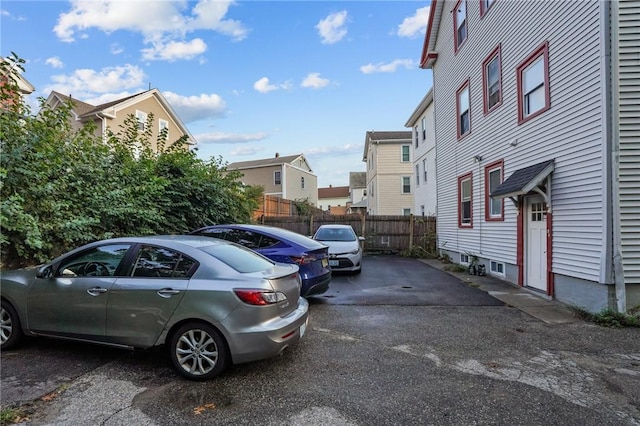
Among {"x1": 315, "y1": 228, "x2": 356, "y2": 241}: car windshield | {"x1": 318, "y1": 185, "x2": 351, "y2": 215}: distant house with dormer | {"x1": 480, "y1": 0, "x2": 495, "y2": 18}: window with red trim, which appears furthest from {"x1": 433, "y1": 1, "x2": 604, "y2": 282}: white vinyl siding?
{"x1": 318, "y1": 185, "x2": 351, "y2": 215}: distant house with dormer

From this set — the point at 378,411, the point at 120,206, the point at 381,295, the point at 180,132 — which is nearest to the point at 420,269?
the point at 381,295

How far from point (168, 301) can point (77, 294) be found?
124cm

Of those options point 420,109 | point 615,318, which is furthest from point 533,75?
point 420,109

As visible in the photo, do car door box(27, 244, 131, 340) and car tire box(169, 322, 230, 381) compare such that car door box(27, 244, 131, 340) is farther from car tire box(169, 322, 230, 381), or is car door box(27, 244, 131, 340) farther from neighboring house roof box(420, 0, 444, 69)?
neighboring house roof box(420, 0, 444, 69)

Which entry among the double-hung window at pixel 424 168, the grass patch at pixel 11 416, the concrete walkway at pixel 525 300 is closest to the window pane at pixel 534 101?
the concrete walkway at pixel 525 300

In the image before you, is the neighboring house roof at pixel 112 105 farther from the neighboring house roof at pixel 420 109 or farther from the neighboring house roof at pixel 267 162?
the neighboring house roof at pixel 420 109

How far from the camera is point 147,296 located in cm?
419

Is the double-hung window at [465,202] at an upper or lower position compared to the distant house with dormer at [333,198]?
lower

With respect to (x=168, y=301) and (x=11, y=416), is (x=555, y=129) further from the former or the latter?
(x=11, y=416)

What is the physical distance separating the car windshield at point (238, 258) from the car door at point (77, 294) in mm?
1040

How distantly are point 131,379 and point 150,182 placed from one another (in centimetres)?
582

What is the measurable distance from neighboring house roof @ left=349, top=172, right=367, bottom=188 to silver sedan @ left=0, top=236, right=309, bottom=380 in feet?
166

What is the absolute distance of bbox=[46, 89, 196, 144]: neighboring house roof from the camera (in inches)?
863

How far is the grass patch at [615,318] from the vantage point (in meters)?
6.04
